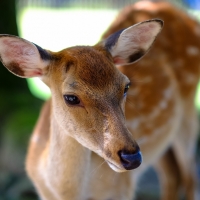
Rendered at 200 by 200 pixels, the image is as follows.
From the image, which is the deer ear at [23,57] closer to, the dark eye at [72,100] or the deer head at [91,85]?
the deer head at [91,85]

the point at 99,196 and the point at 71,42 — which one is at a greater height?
the point at 99,196

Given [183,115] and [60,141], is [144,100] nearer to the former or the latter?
[183,115]

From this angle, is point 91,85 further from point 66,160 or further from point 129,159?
point 66,160

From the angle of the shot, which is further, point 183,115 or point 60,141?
point 183,115

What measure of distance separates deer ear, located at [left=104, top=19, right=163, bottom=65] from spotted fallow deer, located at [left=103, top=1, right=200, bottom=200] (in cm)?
78

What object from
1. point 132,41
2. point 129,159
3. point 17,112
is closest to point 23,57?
point 132,41

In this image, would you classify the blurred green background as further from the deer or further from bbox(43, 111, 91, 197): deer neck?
bbox(43, 111, 91, 197): deer neck

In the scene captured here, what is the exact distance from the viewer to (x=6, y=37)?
3064 millimetres

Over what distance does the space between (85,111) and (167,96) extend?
6.13 ft

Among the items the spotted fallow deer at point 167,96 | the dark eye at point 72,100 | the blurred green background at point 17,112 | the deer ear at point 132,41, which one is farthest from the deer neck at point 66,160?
the blurred green background at point 17,112

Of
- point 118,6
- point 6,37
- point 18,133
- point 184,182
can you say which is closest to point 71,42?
point 118,6

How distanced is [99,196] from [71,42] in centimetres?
747

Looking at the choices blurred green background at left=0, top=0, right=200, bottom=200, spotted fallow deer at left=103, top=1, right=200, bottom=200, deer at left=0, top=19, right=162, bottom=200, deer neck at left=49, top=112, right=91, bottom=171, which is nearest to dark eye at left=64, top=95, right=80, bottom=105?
deer at left=0, top=19, right=162, bottom=200

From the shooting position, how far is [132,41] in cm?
343
